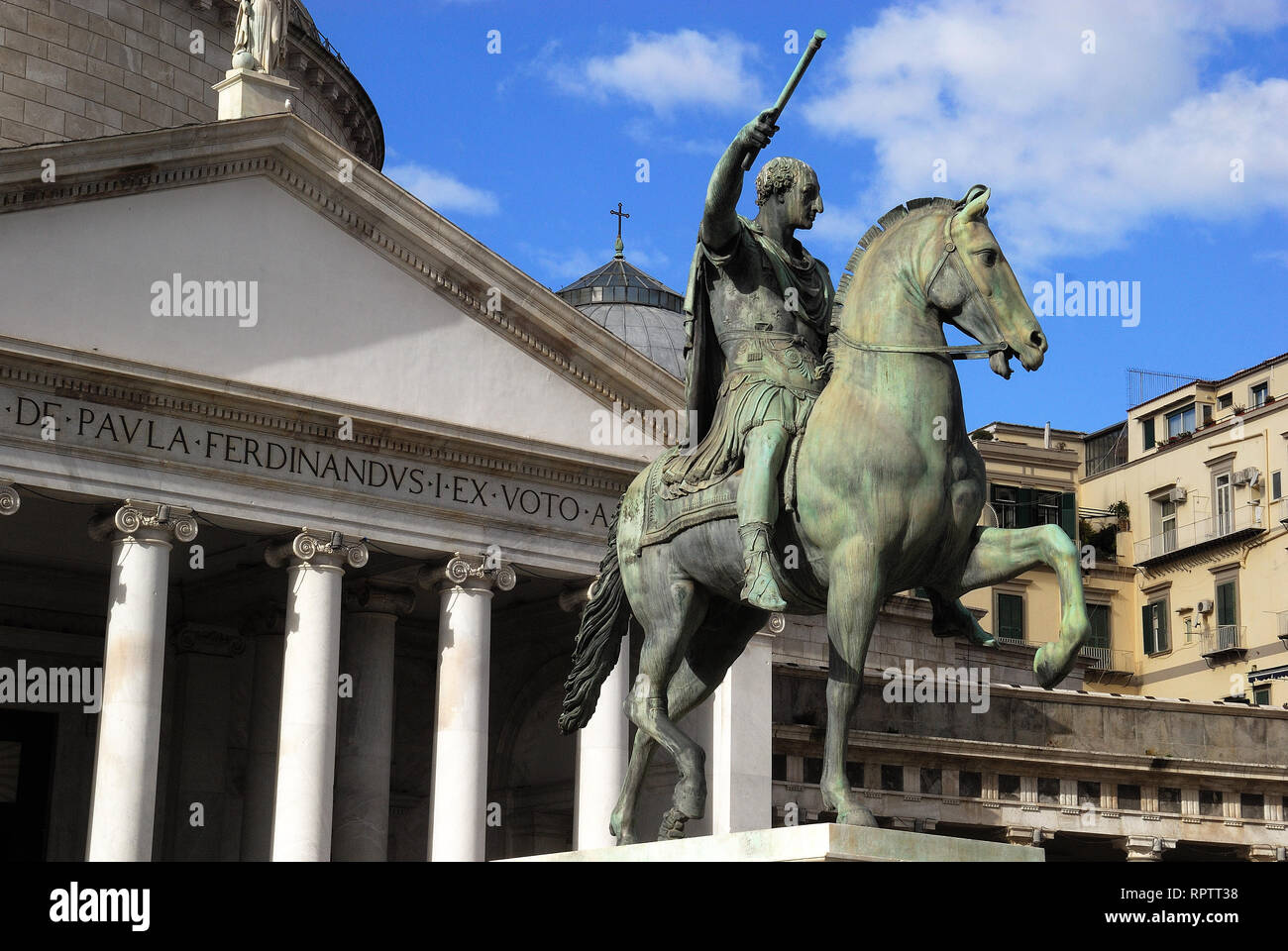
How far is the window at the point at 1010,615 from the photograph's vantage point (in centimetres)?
5575

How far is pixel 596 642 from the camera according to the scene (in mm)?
13234

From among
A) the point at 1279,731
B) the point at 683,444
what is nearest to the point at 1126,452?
the point at 1279,731

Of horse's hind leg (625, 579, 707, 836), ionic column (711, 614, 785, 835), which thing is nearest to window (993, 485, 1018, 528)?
ionic column (711, 614, 785, 835)

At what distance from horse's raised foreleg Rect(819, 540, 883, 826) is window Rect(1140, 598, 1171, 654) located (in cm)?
4797

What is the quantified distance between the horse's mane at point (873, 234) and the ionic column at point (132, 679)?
1708cm

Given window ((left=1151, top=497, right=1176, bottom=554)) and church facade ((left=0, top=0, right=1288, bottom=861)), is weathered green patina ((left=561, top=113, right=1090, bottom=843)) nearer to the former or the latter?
church facade ((left=0, top=0, right=1288, bottom=861))

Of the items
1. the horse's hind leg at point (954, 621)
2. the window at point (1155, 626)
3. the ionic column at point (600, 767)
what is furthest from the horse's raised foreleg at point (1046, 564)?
the window at point (1155, 626)

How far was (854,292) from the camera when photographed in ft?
39.6

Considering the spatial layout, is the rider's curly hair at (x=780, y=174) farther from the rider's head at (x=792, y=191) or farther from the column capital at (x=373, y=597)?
the column capital at (x=373, y=597)

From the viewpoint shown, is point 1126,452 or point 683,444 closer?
point 683,444

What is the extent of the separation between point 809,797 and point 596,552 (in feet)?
25.2

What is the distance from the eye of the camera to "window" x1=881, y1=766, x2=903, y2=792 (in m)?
37.7
